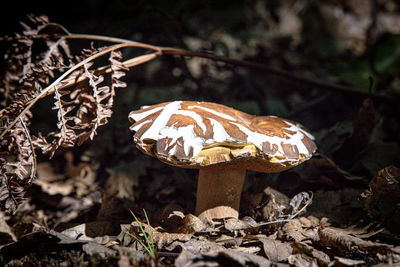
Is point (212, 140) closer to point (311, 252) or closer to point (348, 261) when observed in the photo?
point (311, 252)

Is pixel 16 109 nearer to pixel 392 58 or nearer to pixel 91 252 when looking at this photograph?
pixel 91 252

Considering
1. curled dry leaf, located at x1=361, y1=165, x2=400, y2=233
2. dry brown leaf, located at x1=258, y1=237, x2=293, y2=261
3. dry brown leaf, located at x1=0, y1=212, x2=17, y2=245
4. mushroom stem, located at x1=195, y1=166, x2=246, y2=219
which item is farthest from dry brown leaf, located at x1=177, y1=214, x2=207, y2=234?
curled dry leaf, located at x1=361, y1=165, x2=400, y2=233

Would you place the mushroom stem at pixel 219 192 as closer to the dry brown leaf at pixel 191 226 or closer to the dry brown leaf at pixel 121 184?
the dry brown leaf at pixel 191 226

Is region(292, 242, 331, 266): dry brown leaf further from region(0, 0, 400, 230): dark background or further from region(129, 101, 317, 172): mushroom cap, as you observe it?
region(0, 0, 400, 230): dark background

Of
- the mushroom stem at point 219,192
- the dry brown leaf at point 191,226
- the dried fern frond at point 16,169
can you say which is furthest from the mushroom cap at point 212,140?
the dried fern frond at point 16,169

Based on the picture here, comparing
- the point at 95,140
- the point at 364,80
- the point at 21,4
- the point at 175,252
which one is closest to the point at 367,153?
the point at 364,80

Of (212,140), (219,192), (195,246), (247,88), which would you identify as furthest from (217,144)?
(247,88)

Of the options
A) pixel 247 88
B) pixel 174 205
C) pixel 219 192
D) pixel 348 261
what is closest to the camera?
pixel 348 261
